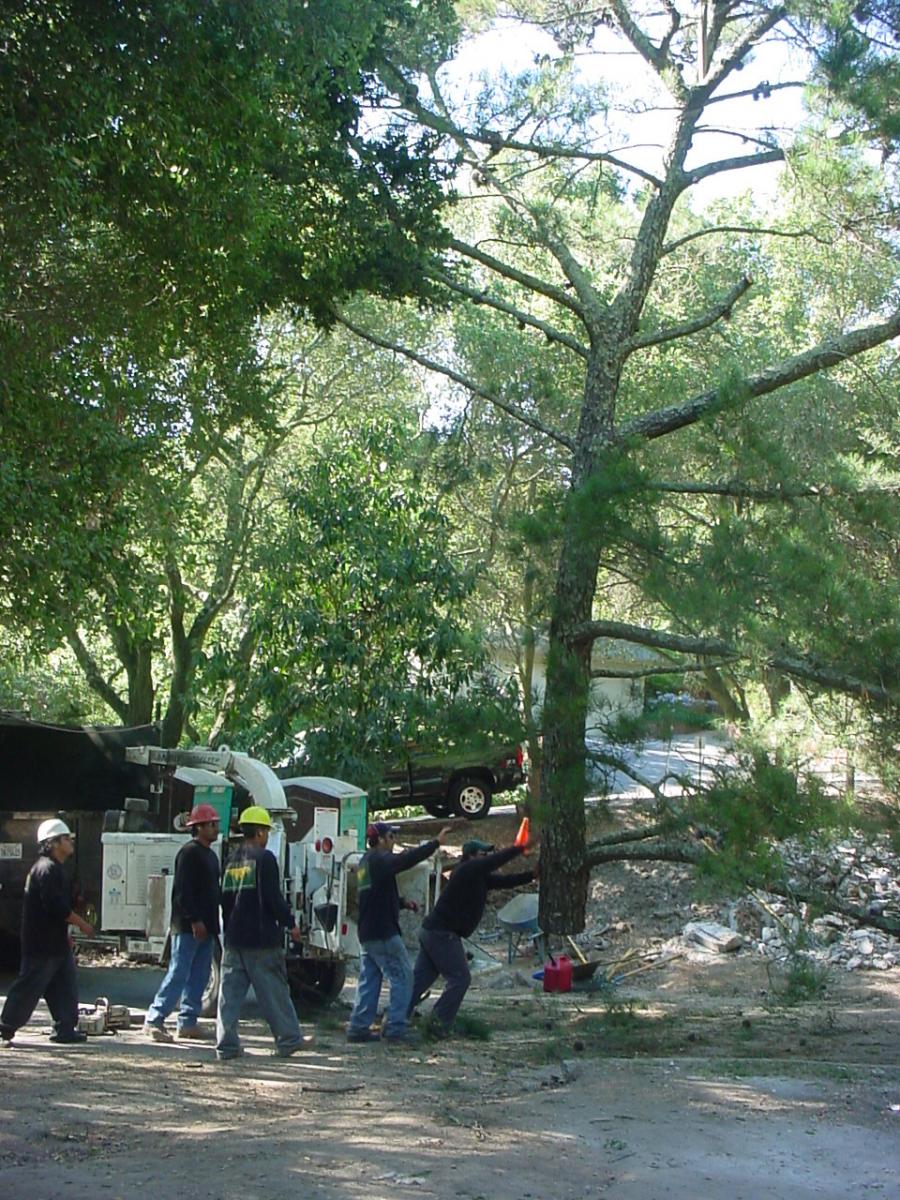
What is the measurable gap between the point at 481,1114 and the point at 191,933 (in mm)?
3242

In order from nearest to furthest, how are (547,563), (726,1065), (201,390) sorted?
(726,1065) → (201,390) → (547,563)

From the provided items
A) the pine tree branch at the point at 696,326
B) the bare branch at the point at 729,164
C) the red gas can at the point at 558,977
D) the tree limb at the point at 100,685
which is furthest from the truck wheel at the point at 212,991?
the tree limb at the point at 100,685

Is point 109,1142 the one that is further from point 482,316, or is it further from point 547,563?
point 482,316

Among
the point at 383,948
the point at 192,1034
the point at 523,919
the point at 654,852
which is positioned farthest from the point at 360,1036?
the point at 523,919

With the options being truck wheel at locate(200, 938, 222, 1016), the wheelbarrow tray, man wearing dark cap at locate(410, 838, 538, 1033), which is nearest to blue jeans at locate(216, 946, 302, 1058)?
man wearing dark cap at locate(410, 838, 538, 1033)

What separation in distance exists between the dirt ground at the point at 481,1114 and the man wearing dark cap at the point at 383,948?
12.0 inches

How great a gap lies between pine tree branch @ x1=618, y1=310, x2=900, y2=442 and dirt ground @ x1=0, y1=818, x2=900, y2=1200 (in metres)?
5.41

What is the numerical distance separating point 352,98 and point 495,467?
8534 millimetres

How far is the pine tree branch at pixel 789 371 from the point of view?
518 inches

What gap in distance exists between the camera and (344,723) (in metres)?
17.5

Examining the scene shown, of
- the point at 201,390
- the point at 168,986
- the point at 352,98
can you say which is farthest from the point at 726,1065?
the point at 352,98

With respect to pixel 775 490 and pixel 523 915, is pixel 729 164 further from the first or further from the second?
pixel 523 915

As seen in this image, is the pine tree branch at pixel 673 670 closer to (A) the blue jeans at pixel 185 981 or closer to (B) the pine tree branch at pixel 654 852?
(B) the pine tree branch at pixel 654 852

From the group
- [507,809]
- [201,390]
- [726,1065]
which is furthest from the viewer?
[507,809]
